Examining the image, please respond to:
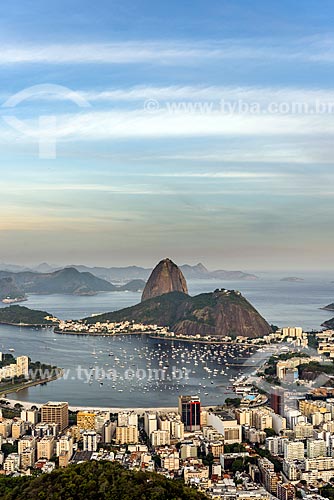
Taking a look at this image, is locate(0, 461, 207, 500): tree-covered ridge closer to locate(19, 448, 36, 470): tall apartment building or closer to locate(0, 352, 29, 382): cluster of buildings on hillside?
locate(19, 448, 36, 470): tall apartment building

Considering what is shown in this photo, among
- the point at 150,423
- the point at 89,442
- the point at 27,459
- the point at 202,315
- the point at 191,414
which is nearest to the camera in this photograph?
the point at 27,459

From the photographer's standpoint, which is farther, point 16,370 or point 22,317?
point 22,317

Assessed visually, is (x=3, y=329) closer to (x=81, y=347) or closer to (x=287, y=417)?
(x=81, y=347)

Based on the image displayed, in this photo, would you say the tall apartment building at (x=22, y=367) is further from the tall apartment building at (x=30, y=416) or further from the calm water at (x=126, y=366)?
the tall apartment building at (x=30, y=416)

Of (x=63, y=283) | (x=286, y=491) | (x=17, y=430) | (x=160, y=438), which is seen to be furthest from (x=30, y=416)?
(x=63, y=283)

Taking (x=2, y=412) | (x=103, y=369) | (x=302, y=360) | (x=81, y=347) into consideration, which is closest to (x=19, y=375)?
(x=103, y=369)


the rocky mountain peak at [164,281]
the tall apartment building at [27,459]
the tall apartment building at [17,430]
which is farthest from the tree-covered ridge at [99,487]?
the rocky mountain peak at [164,281]

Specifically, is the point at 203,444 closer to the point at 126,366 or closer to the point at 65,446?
the point at 65,446
